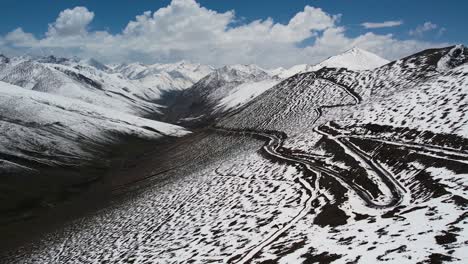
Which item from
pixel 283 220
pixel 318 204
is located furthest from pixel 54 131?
pixel 318 204

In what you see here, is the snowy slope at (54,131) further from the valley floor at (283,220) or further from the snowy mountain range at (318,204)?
the valley floor at (283,220)

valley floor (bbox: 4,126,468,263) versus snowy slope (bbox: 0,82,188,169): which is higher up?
snowy slope (bbox: 0,82,188,169)

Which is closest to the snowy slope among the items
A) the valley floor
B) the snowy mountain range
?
the snowy mountain range

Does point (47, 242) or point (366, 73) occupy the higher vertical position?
point (366, 73)

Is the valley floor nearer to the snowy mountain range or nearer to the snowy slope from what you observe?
the snowy mountain range

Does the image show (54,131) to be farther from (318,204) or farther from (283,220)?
(318,204)

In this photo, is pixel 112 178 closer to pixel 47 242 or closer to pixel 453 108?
pixel 47 242

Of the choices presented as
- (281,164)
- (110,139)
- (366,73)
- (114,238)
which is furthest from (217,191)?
(110,139)

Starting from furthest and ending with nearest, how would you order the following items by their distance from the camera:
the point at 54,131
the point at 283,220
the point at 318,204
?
the point at 54,131, the point at 318,204, the point at 283,220
